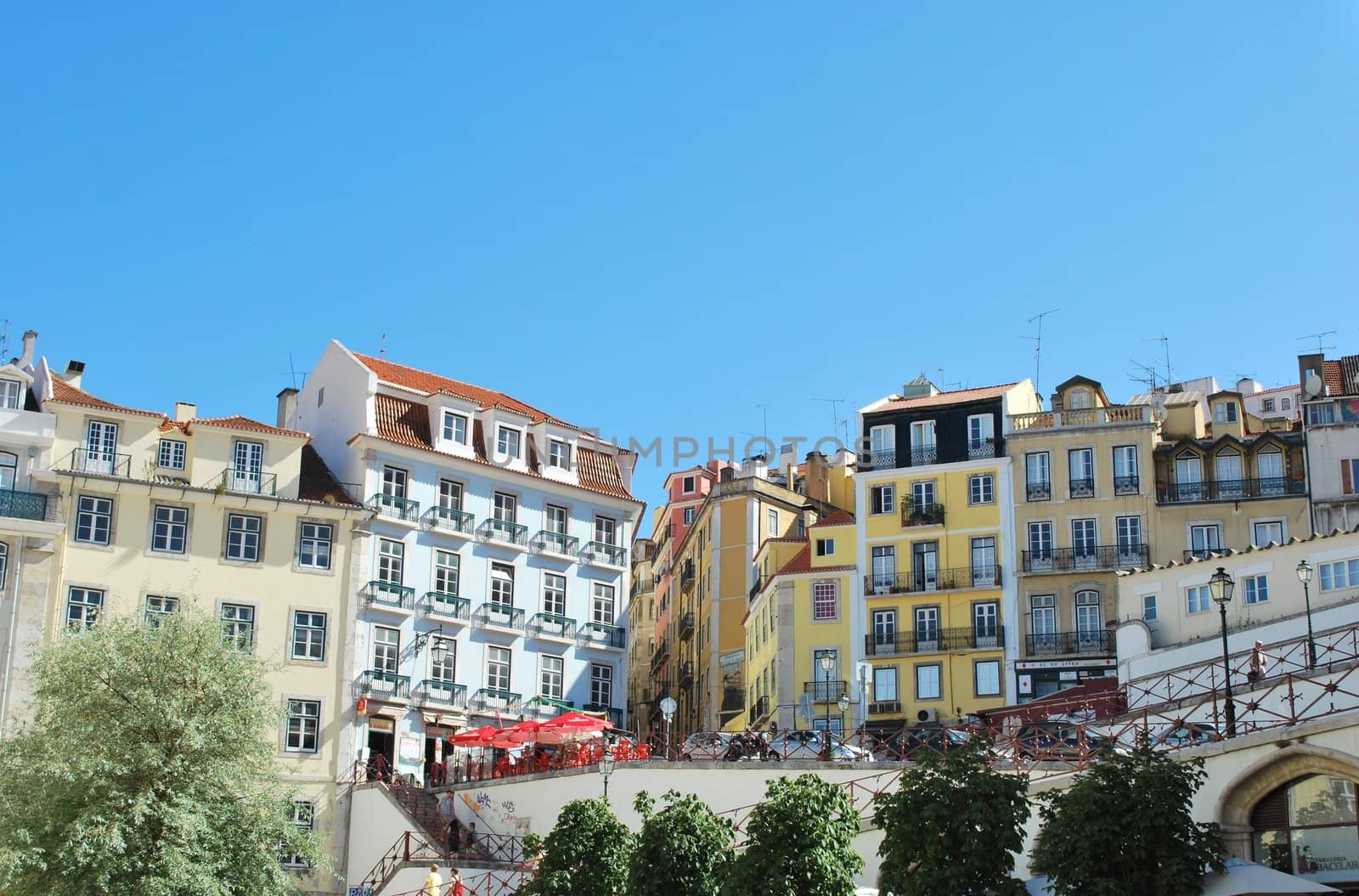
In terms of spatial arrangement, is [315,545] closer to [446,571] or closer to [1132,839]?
[446,571]

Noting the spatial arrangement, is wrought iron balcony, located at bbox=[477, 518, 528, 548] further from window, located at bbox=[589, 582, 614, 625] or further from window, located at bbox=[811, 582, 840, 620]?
window, located at bbox=[811, 582, 840, 620]

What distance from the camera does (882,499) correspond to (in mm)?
65000

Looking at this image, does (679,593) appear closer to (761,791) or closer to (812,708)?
(812,708)

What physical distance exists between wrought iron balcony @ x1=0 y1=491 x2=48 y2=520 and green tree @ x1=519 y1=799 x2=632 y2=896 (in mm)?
23441

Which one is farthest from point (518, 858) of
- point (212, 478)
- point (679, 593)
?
point (679, 593)

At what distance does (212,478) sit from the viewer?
5206cm

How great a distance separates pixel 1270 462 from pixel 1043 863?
39.4m

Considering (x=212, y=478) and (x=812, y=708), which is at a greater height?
(x=212, y=478)

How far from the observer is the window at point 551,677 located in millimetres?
57156

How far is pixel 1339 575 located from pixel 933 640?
21803 mm

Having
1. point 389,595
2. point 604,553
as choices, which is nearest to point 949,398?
point 604,553

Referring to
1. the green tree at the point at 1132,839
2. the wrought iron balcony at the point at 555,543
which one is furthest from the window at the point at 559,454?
the green tree at the point at 1132,839

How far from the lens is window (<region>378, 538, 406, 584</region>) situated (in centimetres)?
5425

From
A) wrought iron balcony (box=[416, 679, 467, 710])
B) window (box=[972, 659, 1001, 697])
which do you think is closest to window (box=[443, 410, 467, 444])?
wrought iron balcony (box=[416, 679, 467, 710])
